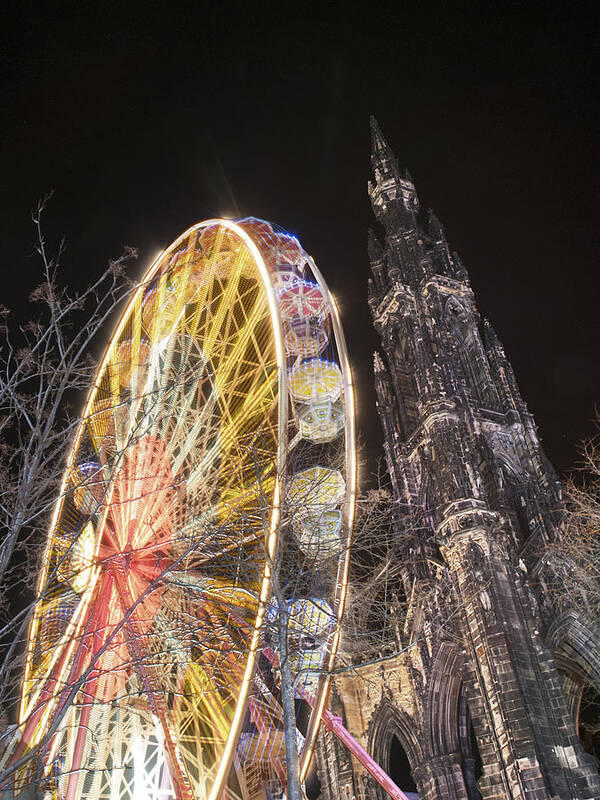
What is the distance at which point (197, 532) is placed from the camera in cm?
1216

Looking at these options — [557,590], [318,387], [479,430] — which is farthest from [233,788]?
[479,430]

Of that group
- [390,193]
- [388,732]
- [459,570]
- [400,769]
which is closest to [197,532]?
[459,570]

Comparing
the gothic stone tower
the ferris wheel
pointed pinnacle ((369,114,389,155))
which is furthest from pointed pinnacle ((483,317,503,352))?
the ferris wheel

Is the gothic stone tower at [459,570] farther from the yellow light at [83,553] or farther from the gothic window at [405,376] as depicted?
the yellow light at [83,553]

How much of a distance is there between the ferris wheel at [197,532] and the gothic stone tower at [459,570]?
884cm

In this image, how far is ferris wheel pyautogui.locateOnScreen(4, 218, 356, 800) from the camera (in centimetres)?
1033

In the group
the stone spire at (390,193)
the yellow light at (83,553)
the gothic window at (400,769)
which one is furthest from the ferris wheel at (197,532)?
the stone spire at (390,193)

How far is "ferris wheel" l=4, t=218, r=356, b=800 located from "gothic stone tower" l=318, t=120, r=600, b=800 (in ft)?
29.0

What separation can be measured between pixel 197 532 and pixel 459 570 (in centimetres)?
2012

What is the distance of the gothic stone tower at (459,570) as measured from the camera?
25625mm

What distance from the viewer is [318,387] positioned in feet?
47.3

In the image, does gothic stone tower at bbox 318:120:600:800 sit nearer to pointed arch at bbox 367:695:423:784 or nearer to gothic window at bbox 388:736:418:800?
pointed arch at bbox 367:695:423:784

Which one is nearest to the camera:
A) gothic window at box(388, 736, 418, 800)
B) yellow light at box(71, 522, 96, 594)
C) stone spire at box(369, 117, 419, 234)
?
yellow light at box(71, 522, 96, 594)

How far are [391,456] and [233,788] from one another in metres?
30.2
